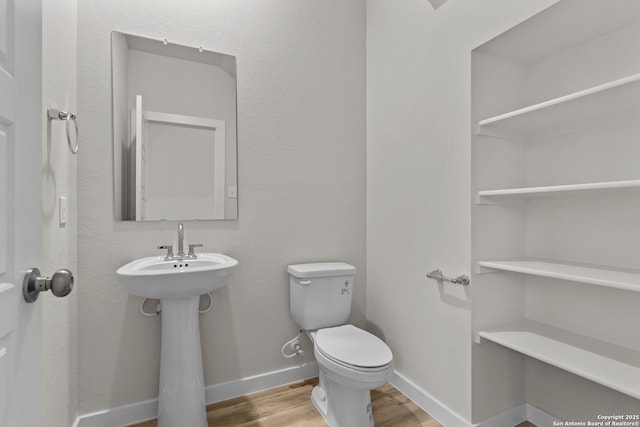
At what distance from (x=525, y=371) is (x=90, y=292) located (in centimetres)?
227

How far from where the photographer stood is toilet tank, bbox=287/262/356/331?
1.85 metres

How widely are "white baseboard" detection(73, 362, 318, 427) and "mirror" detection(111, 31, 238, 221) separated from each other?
0.98 metres

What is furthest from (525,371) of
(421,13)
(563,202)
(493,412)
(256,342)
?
(421,13)

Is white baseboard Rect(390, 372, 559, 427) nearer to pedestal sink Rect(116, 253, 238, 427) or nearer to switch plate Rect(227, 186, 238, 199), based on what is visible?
pedestal sink Rect(116, 253, 238, 427)

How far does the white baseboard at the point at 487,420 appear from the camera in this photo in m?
1.54

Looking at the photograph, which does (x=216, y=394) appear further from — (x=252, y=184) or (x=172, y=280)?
(x=252, y=184)

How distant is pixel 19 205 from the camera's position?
2.01 ft

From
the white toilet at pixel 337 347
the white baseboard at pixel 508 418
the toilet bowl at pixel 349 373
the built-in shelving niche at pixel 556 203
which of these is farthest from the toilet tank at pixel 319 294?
the white baseboard at pixel 508 418

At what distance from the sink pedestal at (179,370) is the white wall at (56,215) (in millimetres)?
381

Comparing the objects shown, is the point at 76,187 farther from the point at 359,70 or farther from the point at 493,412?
the point at 493,412

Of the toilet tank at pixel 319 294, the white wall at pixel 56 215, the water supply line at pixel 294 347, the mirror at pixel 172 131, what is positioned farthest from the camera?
the water supply line at pixel 294 347

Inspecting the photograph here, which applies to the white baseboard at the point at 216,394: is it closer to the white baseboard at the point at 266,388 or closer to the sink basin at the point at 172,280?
the white baseboard at the point at 266,388

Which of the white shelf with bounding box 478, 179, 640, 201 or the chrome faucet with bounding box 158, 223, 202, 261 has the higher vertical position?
the white shelf with bounding box 478, 179, 640, 201

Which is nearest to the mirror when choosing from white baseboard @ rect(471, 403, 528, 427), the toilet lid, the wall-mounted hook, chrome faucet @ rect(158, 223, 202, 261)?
chrome faucet @ rect(158, 223, 202, 261)
